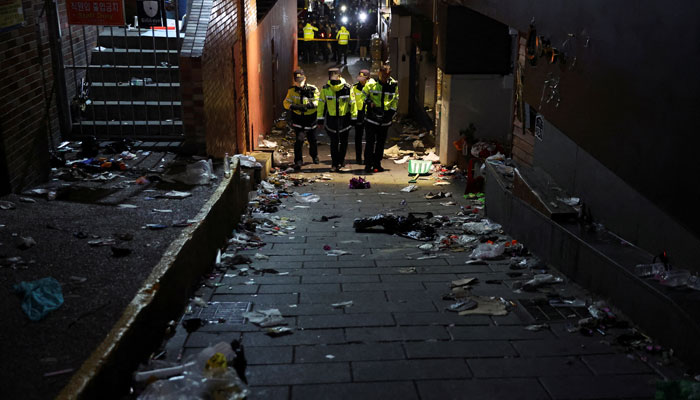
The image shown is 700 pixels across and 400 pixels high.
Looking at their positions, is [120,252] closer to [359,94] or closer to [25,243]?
[25,243]

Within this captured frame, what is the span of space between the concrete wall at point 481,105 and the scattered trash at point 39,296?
1031 centimetres

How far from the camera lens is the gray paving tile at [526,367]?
4488 millimetres

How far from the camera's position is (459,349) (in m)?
4.89

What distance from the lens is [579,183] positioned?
7.60 metres

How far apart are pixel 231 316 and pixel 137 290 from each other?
99cm

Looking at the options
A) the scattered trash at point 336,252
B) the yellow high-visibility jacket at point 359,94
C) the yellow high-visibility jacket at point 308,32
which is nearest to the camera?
the scattered trash at point 336,252

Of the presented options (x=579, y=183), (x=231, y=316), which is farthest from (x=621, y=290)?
(x=231, y=316)

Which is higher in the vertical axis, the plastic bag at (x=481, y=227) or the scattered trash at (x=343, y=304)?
the scattered trash at (x=343, y=304)

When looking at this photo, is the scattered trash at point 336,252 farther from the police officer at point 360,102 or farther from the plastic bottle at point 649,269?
the police officer at point 360,102

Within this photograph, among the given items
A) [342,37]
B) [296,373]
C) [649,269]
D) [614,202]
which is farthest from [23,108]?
[342,37]

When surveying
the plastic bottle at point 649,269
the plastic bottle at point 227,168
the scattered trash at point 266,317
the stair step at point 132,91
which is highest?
the stair step at point 132,91

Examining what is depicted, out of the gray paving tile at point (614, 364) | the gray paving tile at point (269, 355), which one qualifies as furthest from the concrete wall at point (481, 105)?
the gray paving tile at point (269, 355)

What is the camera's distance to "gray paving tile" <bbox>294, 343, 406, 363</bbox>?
473cm

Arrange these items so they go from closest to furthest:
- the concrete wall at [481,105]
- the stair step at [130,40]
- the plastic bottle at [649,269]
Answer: the plastic bottle at [649,269]
the stair step at [130,40]
the concrete wall at [481,105]
